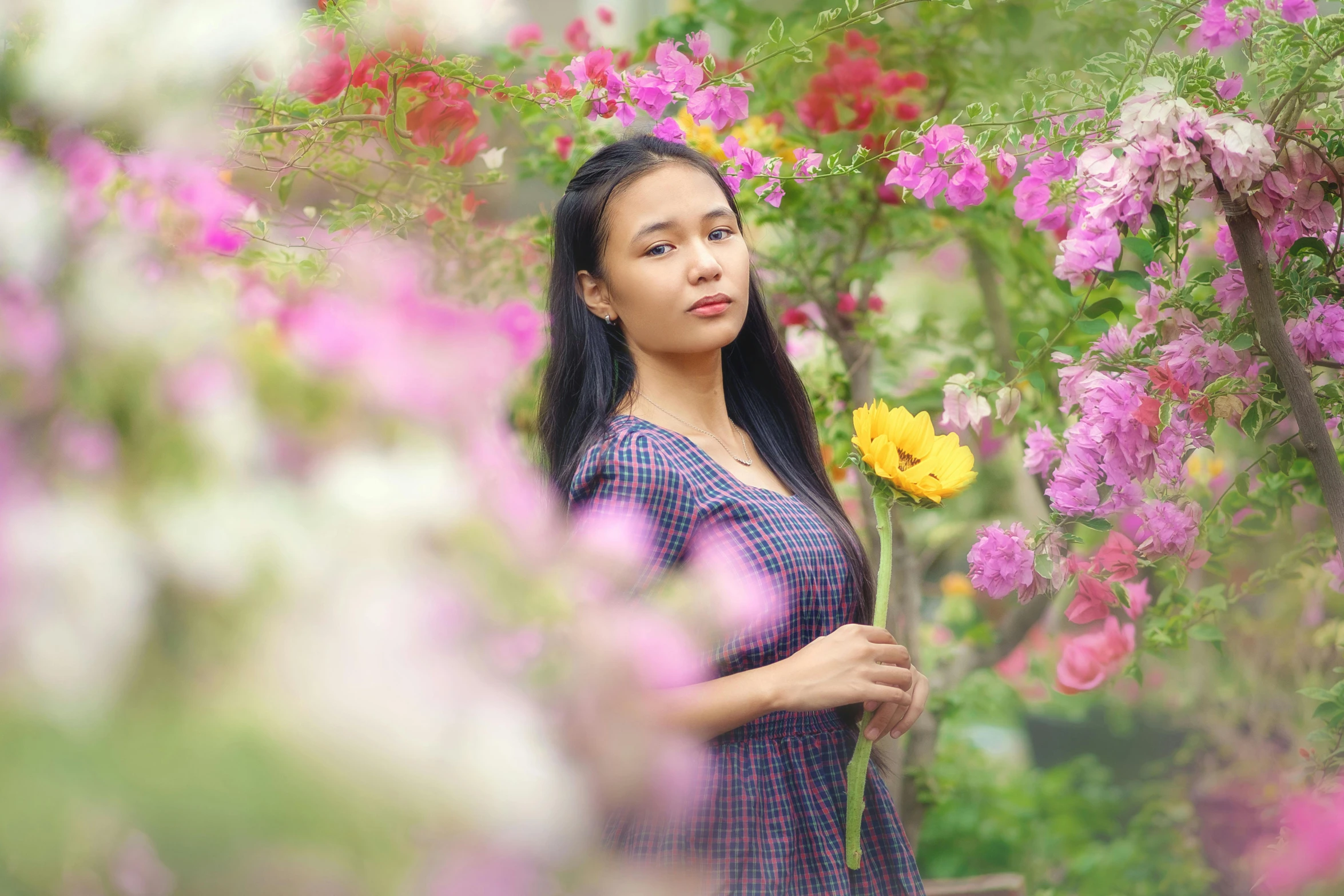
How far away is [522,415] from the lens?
2377 mm

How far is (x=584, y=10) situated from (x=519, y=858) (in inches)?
183

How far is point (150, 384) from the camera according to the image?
0.44m

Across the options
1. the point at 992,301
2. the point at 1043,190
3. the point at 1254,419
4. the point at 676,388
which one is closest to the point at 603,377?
the point at 676,388

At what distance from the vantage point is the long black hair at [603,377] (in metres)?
1.45

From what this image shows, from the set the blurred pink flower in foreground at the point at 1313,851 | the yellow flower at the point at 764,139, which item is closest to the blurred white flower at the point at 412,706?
the blurred pink flower in foreground at the point at 1313,851

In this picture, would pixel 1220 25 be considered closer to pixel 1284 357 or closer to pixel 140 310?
pixel 1284 357

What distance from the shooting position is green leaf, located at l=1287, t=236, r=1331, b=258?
1.24 metres

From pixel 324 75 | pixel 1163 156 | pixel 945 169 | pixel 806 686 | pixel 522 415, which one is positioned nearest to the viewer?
pixel 1163 156

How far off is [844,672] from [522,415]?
4.34 feet

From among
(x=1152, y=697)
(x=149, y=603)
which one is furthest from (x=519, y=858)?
(x=1152, y=697)

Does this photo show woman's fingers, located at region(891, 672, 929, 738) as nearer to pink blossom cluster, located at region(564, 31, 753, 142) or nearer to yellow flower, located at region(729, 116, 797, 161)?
pink blossom cluster, located at region(564, 31, 753, 142)

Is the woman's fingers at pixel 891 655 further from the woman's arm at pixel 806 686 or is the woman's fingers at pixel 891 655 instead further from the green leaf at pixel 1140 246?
the green leaf at pixel 1140 246

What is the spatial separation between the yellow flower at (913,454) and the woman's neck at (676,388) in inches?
12.8

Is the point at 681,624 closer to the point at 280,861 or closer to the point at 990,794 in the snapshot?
the point at 280,861
